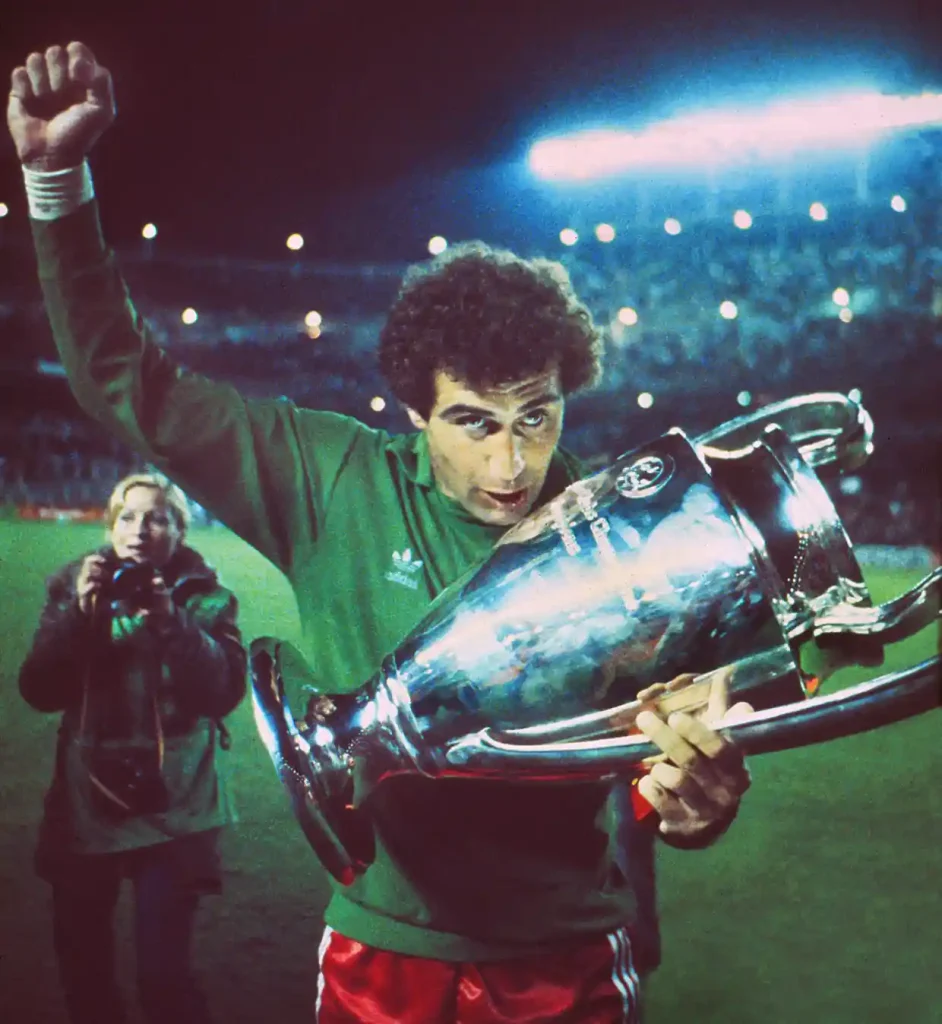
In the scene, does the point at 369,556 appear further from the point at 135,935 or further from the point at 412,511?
the point at 135,935

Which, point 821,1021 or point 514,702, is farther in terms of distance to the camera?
point 821,1021

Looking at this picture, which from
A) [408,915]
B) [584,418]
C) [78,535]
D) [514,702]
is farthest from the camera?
[78,535]

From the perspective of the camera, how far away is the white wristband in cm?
123

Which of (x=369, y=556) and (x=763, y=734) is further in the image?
(x=369, y=556)

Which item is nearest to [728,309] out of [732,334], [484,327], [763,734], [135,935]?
[732,334]

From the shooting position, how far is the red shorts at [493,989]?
1.18 meters

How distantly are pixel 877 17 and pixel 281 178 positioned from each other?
2.96ft

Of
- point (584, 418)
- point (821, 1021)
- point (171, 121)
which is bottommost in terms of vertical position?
point (821, 1021)

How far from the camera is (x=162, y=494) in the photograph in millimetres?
1438

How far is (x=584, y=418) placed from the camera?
1.33 meters

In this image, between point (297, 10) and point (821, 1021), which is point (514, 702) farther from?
point (297, 10)

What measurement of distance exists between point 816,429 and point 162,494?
92 cm

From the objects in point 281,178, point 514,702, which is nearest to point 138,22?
point 281,178

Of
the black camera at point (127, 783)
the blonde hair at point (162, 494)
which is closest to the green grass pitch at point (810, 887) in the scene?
the blonde hair at point (162, 494)
